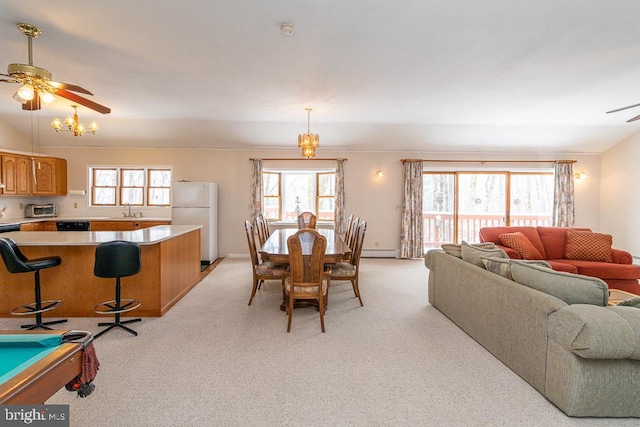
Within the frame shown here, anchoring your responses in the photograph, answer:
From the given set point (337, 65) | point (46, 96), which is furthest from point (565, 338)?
point (46, 96)

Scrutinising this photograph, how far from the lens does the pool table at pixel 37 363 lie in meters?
1.04

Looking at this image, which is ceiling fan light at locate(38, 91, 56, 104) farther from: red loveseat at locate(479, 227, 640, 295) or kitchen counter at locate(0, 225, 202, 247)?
red loveseat at locate(479, 227, 640, 295)

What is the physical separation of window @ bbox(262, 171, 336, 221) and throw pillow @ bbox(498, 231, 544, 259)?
12.1 feet

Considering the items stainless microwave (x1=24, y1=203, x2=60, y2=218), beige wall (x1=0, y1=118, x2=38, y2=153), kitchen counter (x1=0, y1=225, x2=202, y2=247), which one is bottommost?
kitchen counter (x1=0, y1=225, x2=202, y2=247)

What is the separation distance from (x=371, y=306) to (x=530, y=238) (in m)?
3.06

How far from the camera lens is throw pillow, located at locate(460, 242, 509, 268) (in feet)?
9.91

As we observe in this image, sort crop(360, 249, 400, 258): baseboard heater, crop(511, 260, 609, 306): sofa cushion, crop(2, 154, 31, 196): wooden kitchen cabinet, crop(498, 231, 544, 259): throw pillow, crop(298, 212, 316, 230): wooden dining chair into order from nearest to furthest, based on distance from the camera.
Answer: crop(511, 260, 609, 306): sofa cushion → crop(498, 231, 544, 259): throw pillow → crop(2, 154, 31, 196): wooden kitchen cabinet → crop(298, 212, 316, 230): wooden dining chair → crop(360, 249, 400, 258): baseboard heater

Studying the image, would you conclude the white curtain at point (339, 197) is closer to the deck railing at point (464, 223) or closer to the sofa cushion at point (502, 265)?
the deck railing at point (464, 223)

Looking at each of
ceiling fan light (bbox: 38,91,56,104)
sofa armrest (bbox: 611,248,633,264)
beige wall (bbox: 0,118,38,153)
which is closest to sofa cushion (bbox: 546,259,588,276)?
sofa armrest (bbox: 611,248,633,264)

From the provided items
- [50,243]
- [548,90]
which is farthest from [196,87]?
[548,90]

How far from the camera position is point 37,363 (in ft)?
3.82

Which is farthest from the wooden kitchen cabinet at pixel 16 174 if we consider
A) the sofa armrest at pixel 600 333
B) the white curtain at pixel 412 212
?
the sofa armrest at pixel 600 333

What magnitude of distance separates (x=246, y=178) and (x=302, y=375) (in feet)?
17.1

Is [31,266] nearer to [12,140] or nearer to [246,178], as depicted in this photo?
[246,178]
